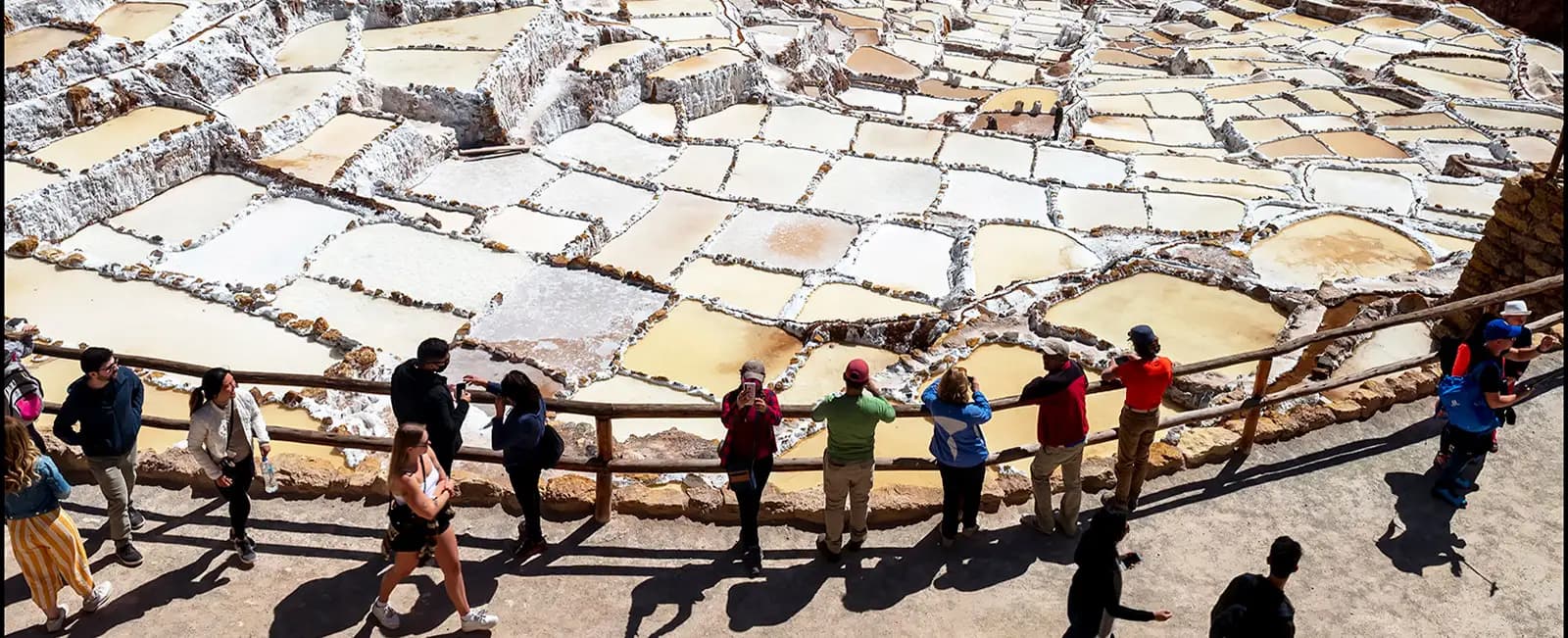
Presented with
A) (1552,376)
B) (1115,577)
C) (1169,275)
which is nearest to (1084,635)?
(1115,577)

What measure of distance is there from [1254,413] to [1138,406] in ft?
5.33

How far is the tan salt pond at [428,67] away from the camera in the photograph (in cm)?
2161

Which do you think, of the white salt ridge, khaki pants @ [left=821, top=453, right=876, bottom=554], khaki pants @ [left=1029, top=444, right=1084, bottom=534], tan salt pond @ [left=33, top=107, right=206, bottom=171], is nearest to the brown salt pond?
khaki pants @ [left=1029, top=444, right=1084, bottom=534]

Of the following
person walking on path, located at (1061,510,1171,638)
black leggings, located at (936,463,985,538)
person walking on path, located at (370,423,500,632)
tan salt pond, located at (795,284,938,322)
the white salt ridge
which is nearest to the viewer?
person walking on path, located at (1061,510,1171,638)

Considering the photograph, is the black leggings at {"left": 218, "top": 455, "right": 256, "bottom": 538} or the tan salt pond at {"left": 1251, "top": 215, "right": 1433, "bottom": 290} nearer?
the black leggings at {"left": 218, "top": 455, "right": 256, "bottom": 538}

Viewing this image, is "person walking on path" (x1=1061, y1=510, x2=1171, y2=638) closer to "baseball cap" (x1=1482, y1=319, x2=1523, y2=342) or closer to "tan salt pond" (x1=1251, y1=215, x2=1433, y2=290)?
"baseball cap" (x1=1482, y1=319, x2=1523, y2=342)

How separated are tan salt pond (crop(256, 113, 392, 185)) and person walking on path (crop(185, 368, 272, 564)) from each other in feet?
43.0

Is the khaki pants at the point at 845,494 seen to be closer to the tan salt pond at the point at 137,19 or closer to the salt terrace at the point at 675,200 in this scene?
the salt terrace at the point at 675,200

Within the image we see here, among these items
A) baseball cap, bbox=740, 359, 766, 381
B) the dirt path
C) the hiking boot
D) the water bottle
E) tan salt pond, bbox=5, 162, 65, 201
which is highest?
baseball cap, bbox=740, 359, 766, 381

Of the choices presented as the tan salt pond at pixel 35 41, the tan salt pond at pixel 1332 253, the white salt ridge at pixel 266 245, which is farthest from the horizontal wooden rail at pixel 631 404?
the tan salt pond at pixel 35 41

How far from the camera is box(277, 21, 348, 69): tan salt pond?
2208 cm

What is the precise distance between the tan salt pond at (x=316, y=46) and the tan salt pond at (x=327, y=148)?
2.58 meters

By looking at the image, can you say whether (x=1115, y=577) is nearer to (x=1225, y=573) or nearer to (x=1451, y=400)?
(x=1225, y=573)

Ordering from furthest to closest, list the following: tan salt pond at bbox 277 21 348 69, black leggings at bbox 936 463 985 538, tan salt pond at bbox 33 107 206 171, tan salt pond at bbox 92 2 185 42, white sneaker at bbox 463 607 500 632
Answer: tan salt pond at bbox 277 21 348 69 → tan salt pond at bbox 92 2 185 42 → tan salt pond at bbox 33 107 206 171 → black leggings at bbox 936 463 985 538 → white sneaker at bbox 463 607 500 632
